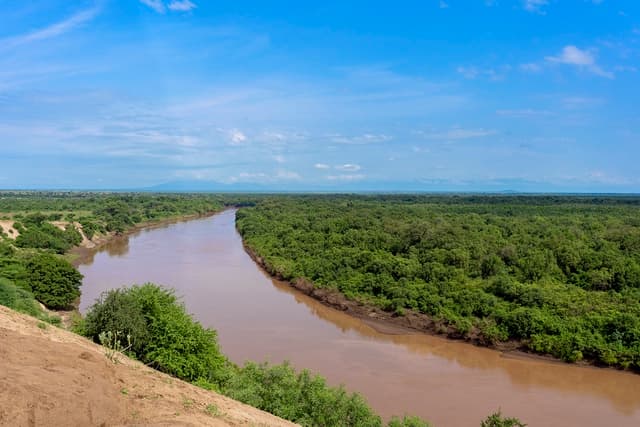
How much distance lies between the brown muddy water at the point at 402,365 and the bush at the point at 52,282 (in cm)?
→ 183

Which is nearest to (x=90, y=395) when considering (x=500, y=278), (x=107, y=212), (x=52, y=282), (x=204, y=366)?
(x=204, y=366)

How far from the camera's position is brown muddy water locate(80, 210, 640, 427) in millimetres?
18844

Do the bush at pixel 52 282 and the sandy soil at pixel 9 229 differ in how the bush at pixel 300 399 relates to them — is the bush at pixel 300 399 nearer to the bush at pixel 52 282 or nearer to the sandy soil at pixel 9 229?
the bush at pixel 52 282

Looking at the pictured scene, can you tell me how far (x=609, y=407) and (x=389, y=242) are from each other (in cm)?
2381

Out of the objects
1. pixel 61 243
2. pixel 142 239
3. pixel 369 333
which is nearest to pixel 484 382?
pixel 369 333


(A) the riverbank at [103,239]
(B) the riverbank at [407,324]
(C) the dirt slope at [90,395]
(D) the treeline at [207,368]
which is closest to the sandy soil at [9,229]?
(A) the riverbank at [103,239]

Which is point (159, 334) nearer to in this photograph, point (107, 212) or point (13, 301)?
point (13, 301)

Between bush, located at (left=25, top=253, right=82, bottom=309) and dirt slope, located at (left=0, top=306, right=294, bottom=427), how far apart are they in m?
19.7

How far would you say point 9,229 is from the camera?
174ft

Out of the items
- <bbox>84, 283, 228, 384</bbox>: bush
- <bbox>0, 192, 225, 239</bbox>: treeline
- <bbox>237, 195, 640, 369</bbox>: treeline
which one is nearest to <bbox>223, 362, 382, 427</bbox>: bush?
<bbox>84, 283, 228, 384</bbox>: bush

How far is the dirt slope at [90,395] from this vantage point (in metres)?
6.68

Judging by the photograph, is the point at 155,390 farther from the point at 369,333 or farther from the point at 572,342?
the point at 572,342

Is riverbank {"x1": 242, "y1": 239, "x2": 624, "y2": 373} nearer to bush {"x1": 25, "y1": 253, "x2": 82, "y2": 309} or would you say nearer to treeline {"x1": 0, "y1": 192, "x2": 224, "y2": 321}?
bush {"x1": 25, "y1": 253, "x2": 82, "y2": 309}

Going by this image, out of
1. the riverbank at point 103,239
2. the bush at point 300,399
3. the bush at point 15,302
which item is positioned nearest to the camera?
the bush at point 300,399
